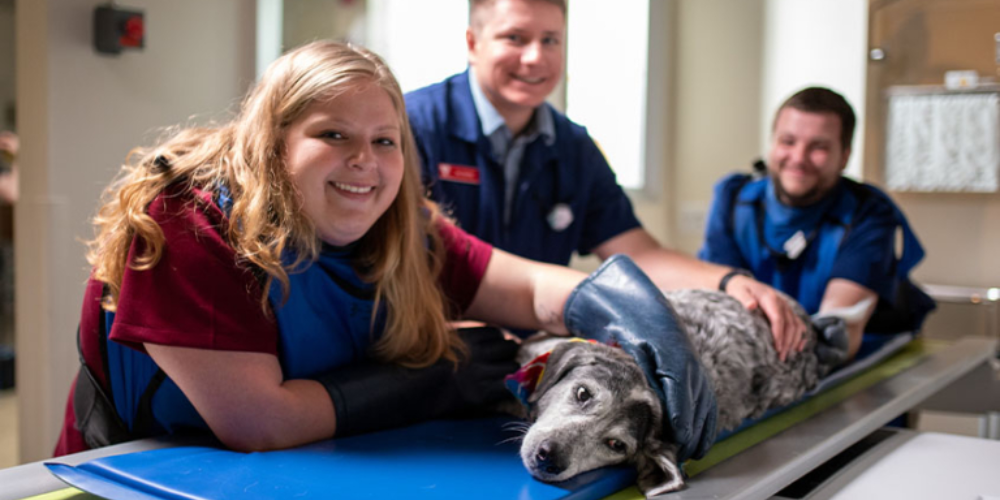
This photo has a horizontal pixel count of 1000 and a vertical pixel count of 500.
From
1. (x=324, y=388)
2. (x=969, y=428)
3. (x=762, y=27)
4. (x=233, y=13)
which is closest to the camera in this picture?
(x=324, y=388)

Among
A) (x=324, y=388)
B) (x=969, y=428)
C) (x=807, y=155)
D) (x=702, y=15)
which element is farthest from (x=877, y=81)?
(x=324, y=388)

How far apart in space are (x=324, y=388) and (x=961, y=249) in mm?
3118

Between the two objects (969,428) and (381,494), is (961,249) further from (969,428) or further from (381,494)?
(381,494)

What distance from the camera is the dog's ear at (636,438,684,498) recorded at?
115 centimetres

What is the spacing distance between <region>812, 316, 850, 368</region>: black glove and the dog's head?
0.74 m

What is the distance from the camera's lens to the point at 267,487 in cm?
107

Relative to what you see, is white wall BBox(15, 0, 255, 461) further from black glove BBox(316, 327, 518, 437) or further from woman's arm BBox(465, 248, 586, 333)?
black glove BBox(316, 327, 518, 437)

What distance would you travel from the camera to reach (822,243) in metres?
2.33

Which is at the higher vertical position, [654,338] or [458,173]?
[458,173]

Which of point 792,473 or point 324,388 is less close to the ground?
point 324,388

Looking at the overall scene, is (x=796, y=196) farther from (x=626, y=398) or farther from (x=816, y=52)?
(x=816, y=52)

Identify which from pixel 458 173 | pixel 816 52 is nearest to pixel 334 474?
pixel 458 173

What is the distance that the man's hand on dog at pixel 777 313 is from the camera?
1682mm

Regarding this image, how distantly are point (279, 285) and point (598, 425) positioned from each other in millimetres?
509
